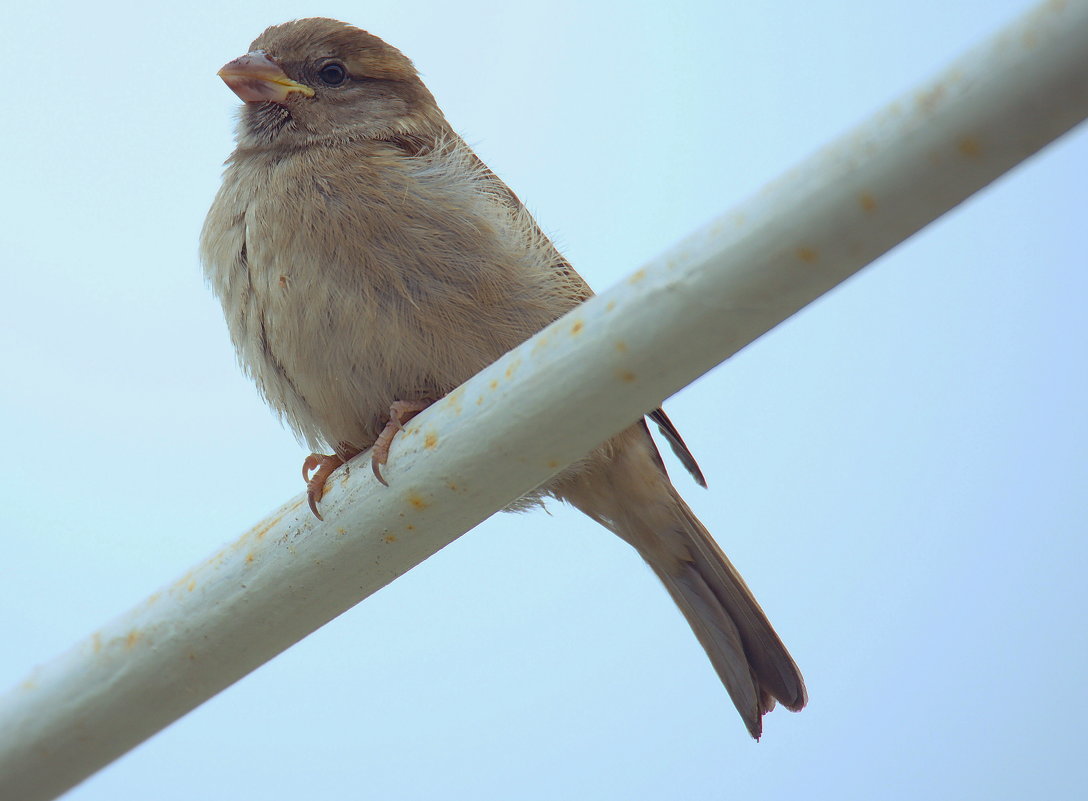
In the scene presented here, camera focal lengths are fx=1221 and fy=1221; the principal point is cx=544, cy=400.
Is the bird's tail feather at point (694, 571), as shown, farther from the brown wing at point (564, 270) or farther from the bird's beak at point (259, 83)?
the bird's beak at point (259, 83)

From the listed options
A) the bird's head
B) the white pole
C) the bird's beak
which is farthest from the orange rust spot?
the bird's beak

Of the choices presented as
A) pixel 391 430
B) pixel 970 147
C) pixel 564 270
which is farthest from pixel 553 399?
pixel 564 270

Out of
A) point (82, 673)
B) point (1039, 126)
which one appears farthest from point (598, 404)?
point (82, 673)

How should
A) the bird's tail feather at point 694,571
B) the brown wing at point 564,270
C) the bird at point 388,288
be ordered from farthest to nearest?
the brown wing at point 564,270 → the bird's tail feather at point 694,571 → the bird at point 388,288

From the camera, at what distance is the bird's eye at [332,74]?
3.36m

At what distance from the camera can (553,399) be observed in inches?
67.3

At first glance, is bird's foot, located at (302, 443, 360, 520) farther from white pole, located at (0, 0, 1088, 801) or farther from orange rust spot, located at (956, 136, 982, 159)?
orange rust spot, located at (956, 136, 982, 159)

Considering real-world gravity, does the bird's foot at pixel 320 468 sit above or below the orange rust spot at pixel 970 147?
above

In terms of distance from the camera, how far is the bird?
2.76 metres

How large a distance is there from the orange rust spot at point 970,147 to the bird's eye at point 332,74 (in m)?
2.36

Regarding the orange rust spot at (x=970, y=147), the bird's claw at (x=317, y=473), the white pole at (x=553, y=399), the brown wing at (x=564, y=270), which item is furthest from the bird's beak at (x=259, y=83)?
the orange rust spot at (x=970, y=147)

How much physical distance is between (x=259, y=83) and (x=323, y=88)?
0.56 ft

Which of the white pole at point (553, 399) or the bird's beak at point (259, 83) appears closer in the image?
the white pole at point (553, 399)

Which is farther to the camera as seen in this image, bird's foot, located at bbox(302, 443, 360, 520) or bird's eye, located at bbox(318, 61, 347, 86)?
bird's eye, located at bbox(318, 61, 347, 86)
